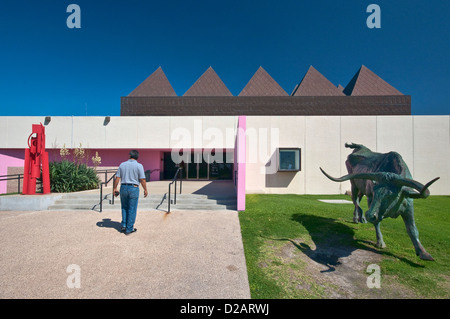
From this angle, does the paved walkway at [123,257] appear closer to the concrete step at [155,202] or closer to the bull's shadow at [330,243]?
the concrete step at [155,202]

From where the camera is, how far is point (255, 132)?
10422 mm

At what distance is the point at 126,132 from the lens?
507 inches

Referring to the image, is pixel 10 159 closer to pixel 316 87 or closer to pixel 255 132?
pixel 255 132

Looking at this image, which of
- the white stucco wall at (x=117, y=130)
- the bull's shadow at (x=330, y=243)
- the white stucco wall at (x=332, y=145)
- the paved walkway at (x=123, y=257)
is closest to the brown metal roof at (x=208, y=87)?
the white stucco wall at (x=117, y=130)

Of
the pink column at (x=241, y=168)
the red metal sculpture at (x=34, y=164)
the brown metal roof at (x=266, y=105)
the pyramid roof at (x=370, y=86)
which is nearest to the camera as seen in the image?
the pink column at (x=241, y=168)

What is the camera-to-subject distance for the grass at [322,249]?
255cm

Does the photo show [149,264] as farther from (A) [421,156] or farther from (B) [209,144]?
(A) [421,156]

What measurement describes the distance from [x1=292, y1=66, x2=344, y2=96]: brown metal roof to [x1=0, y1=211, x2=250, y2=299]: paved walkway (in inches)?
588

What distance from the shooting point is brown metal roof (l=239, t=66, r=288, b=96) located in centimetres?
1538

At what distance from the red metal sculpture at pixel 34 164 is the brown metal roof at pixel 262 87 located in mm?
12706

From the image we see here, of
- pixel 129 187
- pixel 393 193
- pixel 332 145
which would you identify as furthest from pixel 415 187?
pixel 332 145

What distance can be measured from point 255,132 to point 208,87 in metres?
8.23

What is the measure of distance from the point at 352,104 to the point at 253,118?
873 cm

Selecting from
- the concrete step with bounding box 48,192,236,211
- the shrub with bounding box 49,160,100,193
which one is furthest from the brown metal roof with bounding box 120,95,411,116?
the concrete step with bounding box 48,192,236,211
